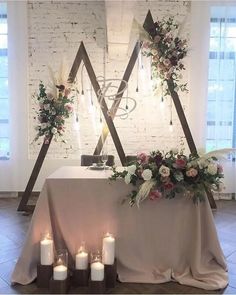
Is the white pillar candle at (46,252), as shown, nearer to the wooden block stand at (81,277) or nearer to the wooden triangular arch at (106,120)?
the wooden block stand at (81,277)

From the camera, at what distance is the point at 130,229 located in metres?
2.47

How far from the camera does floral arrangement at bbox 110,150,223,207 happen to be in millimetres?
2320

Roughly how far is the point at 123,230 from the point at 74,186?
51 cm

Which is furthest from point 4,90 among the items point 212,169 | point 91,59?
point 212,169

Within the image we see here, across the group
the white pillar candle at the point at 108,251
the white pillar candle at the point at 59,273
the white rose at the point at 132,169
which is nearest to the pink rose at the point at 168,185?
the white rose at the point at 132,169

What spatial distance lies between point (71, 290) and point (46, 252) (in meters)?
0.33

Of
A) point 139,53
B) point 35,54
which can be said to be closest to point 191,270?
point 139,53

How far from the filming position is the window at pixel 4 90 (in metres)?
4.65

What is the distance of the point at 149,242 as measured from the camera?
2.49m

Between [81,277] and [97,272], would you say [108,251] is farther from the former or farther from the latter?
[81,277]

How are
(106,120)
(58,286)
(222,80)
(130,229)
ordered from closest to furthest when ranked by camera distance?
(58,286) → (130,229) → (106,120) → (222,80)

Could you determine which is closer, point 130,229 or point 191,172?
point 191,172

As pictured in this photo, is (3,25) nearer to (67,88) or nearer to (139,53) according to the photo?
(67,88)

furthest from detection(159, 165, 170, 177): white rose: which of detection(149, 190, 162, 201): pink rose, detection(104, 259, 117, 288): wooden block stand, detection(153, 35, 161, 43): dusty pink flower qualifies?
detection(153, 35, 161, 43): dusty pink flower
